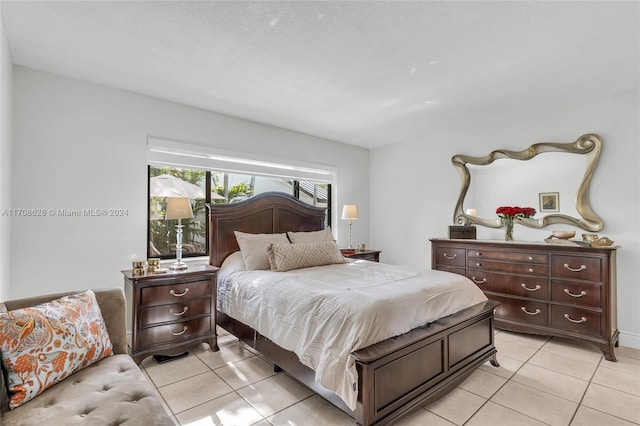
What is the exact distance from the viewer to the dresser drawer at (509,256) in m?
3.18

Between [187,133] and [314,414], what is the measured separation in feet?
9.74

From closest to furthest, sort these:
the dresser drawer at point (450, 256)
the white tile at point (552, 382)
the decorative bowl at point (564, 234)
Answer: the white tile at point (552, 382)
the decorative bowl at point (564, 234)
the dresser drawer at point (450, 256)

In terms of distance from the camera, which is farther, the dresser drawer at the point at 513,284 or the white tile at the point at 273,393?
the dresser drawer at the point at 513,284

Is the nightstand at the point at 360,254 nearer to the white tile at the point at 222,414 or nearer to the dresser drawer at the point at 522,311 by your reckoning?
the dresser drawer at the point at 522,311

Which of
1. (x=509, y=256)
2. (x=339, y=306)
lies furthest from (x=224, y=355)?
(x=509, y=256)

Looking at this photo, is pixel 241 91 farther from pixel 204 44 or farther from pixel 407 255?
pixel 407 255

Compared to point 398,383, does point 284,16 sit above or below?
above

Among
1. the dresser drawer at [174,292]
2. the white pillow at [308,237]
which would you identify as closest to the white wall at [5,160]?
the dresser drawer at [174,292]

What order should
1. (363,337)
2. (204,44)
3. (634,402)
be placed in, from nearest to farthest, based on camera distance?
1. (363,337)
2. (634,402)
3. (204,44)

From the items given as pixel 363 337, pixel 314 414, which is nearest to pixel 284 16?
pixel 363 337

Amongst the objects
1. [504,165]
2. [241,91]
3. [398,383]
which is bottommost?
[398,383]

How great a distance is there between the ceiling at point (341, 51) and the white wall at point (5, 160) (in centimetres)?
17

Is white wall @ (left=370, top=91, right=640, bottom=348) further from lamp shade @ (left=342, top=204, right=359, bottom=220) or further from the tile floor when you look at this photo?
the tile floor

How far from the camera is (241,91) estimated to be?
3068mm
